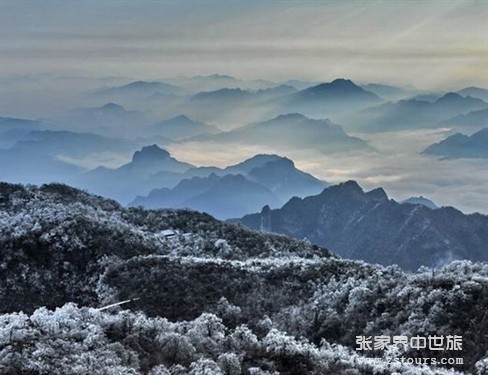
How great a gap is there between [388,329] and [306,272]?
61.1ft

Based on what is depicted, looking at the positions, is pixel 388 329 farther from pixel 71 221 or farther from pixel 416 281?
pixel 71 221

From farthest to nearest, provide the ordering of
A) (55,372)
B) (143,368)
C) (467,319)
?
1. (467,319)
2. (143,368)
3. (55,372)

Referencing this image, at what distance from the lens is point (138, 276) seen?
6900 cm

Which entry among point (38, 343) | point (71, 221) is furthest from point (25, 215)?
point (38, 343)

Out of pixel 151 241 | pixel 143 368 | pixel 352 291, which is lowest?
pixel 143 368

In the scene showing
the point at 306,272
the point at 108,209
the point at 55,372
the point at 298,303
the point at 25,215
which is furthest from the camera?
the point at 108,209

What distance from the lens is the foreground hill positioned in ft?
107

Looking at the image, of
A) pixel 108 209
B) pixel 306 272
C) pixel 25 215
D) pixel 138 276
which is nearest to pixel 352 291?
pixel 306 272

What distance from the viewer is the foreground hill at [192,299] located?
32.5m

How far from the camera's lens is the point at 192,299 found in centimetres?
6166

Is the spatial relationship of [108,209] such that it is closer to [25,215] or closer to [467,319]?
[25,215]

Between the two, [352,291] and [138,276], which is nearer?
[352,291]

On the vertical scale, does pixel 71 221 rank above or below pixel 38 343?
above

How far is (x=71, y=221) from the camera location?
274ft
